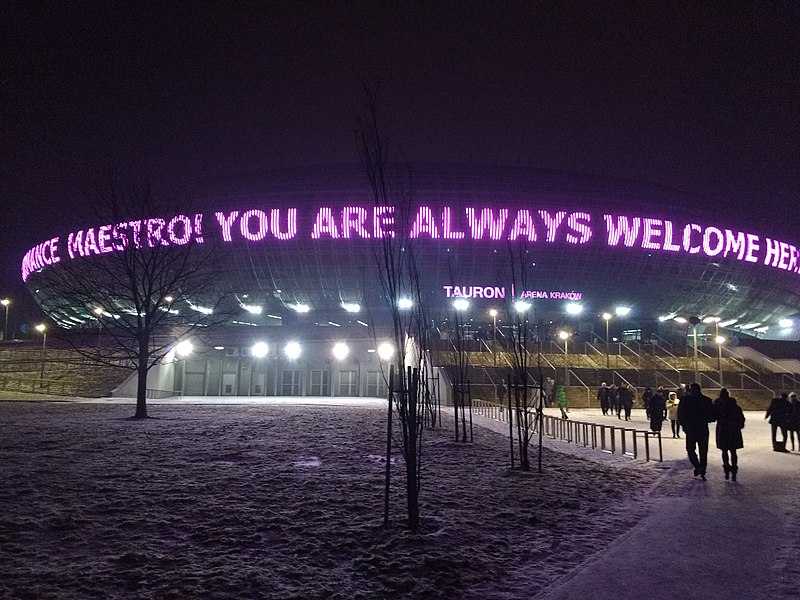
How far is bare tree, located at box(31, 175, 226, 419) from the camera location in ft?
72.1

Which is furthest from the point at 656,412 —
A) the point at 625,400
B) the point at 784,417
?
the point at 625,400

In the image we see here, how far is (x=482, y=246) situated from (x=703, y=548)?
59607 mm

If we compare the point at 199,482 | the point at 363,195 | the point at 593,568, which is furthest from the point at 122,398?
the point at 363,195

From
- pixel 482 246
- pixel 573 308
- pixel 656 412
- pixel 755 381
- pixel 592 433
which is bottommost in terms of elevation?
pixel 592 433

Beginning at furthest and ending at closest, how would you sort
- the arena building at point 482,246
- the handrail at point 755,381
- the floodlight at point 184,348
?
the arena building at point 482,246, the floodlight at point 184,348, the handrail at point 755,381

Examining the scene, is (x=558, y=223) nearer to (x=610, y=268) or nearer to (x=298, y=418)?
(x=610, y=268)

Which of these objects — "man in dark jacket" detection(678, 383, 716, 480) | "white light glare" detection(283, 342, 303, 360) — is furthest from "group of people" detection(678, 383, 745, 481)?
"white light glare" detection(283, 342, 303, 360)

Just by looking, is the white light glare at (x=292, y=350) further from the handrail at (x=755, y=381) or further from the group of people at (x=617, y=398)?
the handrail at (x=755, y=381)

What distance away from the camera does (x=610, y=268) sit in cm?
6906

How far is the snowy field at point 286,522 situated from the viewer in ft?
15.4

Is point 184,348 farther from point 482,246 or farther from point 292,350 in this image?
point 482,246

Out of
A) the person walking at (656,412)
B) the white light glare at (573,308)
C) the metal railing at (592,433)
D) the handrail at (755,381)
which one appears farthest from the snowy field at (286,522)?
the white light glare at (573,308)

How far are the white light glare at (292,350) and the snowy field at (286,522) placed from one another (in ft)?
112

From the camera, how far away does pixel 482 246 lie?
6444 centimetres
